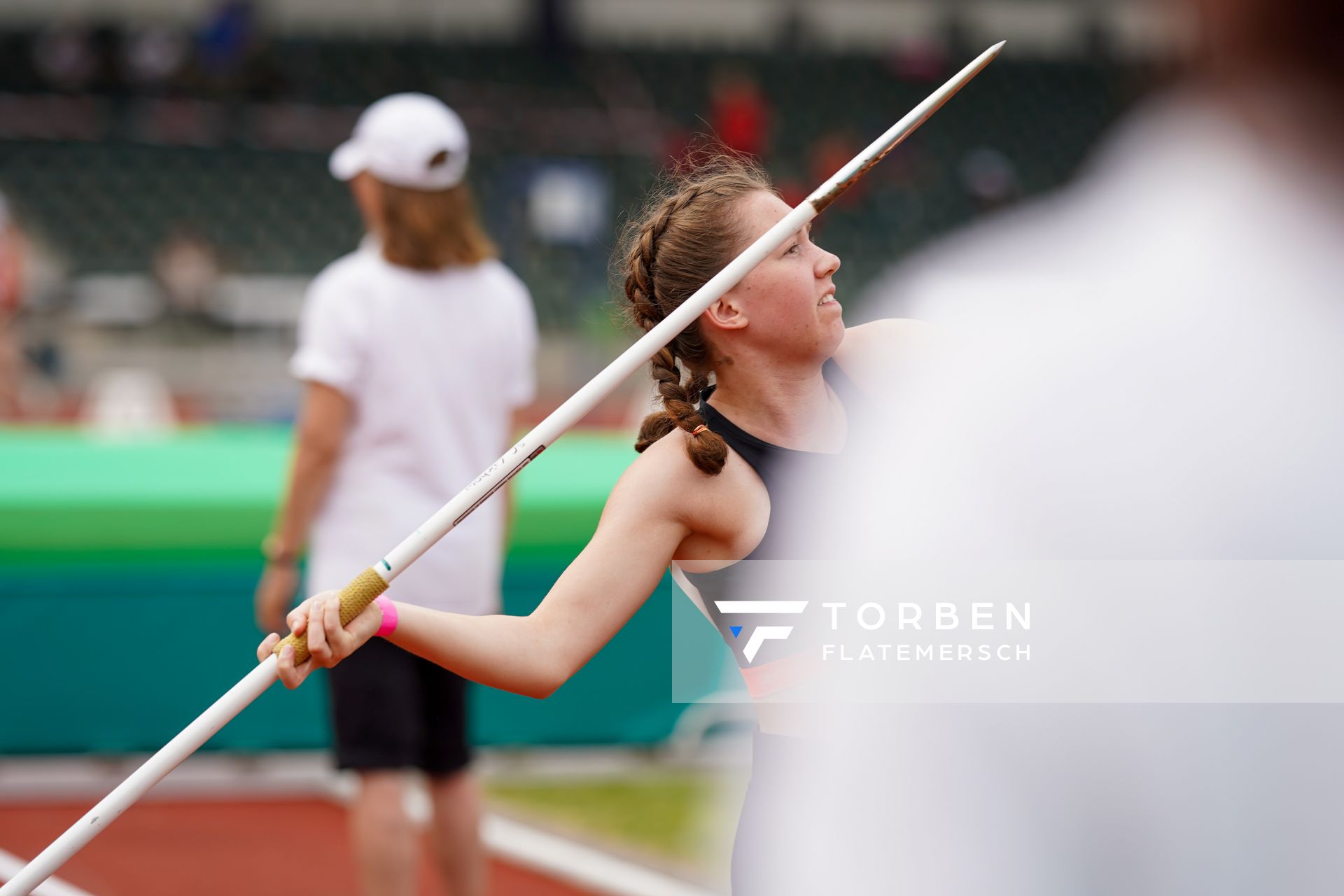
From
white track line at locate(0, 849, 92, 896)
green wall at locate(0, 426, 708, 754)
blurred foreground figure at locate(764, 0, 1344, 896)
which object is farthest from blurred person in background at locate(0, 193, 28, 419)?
blurred foreground figure at locate(764, 0, 1344, 896)

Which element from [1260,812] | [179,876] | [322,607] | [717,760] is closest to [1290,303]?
[1260,812]

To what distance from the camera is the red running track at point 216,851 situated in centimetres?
361

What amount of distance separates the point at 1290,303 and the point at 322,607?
95cm

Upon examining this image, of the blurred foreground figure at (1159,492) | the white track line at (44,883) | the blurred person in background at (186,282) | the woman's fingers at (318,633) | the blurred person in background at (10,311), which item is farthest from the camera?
the blurred person in background at (186,282)

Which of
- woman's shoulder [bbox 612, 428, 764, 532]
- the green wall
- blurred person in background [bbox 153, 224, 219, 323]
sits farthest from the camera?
blurred person in background [bbox 153, 224, 219, 323]

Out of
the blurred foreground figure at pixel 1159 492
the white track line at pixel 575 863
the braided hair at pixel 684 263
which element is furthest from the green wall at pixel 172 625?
the blurred foreground figure at pixel 1159 492

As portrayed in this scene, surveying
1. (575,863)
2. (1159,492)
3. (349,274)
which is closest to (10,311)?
(575,863)

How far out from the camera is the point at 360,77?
16.0m

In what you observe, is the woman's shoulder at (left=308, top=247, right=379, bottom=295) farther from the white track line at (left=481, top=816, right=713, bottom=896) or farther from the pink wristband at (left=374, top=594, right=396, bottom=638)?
the white track line at (left=481, top=816, right=713, bottom=896)

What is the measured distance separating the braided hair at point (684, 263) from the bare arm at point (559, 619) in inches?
4.0

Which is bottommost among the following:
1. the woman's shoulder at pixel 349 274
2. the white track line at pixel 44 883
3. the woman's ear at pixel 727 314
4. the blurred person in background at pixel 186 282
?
the white track line at pixel 44 883

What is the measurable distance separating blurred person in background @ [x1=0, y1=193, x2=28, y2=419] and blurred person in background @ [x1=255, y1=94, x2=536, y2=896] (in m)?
7.16

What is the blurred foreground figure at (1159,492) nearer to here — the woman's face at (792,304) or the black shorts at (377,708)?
the woman's face at (792,304)

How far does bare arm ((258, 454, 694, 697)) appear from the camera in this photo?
1475mm
